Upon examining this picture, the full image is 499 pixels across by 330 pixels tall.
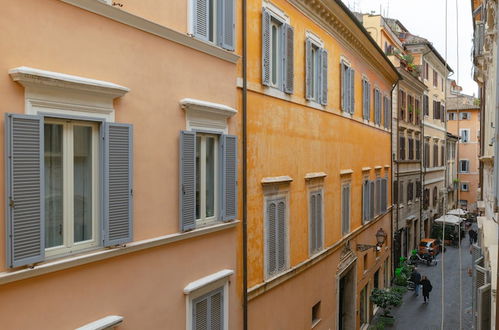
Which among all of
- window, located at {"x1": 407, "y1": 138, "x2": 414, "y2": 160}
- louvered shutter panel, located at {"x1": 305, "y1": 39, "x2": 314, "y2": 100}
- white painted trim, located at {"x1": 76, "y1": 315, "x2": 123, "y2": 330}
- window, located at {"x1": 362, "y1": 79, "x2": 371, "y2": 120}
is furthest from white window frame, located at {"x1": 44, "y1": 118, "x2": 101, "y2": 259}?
window, located at {"x1": 407, "y1": 138, "x2": 414, "y2": 160}

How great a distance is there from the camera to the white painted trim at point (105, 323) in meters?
5.81

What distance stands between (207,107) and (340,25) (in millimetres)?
8175

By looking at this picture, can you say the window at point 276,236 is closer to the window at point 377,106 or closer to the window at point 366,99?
the window at point 366,99

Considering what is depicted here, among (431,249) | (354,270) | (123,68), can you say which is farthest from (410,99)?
(123,68)

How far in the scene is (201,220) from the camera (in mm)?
8055

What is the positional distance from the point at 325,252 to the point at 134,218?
8.37 metres

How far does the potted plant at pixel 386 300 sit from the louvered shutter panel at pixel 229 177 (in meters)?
12.4

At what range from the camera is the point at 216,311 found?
837 cm

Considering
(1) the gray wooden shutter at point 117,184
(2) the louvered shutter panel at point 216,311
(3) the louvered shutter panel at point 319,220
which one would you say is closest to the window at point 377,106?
(3) the louvered shutter panel at point 319,220

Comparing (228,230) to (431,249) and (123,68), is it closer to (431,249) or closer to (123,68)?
(123,68)

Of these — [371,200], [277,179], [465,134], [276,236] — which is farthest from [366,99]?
[465,134]

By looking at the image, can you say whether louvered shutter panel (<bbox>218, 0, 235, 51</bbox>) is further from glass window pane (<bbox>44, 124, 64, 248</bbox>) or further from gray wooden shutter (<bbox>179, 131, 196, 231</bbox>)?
glass window pane (<bbox>44, 124, 64, 248</bbox>)

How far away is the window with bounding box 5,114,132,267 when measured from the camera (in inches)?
193

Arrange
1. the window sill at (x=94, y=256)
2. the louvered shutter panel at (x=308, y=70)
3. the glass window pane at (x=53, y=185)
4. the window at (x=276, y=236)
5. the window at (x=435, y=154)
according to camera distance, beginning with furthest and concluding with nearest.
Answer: the window at (x=435, y=154) < the louvered shutter panel at (x=308, y=70) < the window at (x=276, y=236) < the glass window pane at (x=53, y=185) < the window sill at (x=94, y=256)
